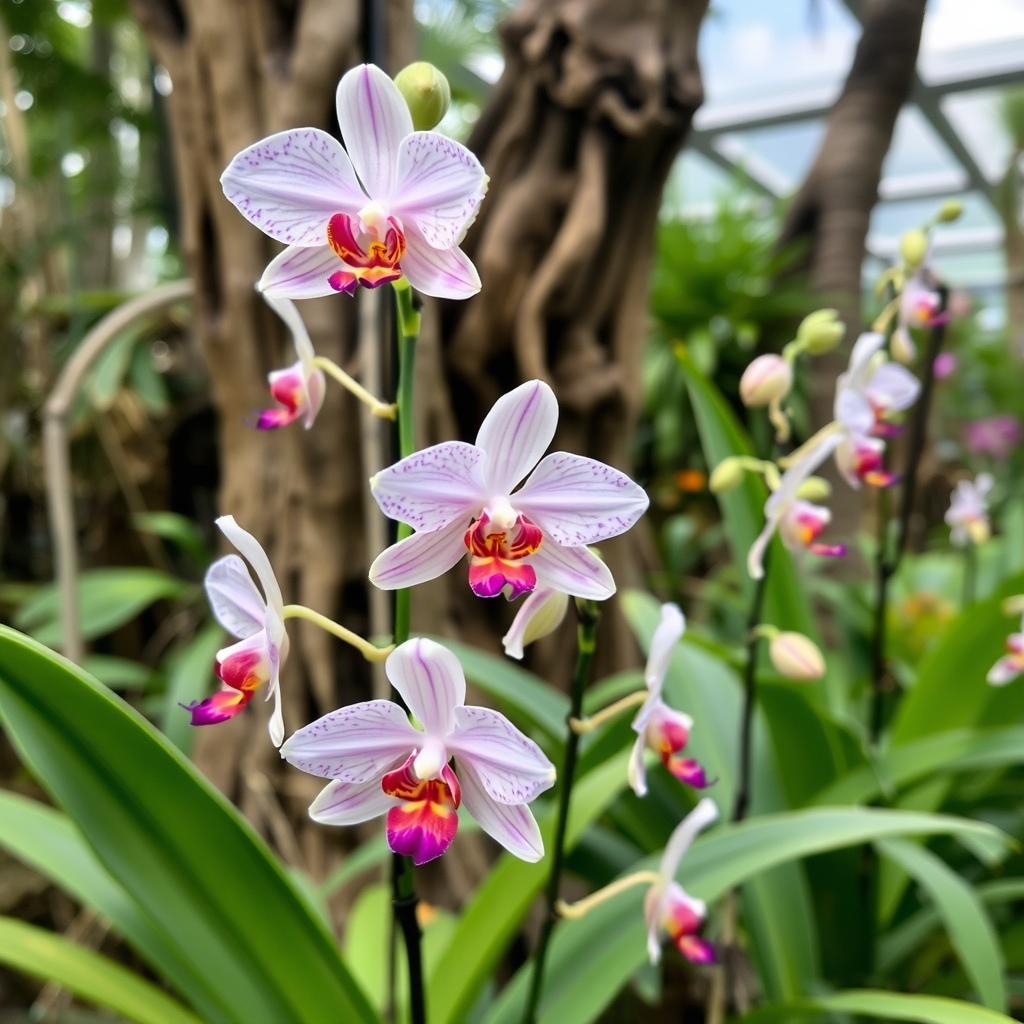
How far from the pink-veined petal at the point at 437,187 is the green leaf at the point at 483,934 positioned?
46cm

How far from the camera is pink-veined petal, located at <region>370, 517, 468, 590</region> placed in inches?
13.4

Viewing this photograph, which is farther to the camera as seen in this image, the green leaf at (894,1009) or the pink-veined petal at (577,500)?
the green leaf at (894,1009)

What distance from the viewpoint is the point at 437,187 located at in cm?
35

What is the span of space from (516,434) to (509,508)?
3 cm

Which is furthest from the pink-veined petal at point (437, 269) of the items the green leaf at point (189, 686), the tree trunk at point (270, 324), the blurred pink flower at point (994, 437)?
the blurred pink flower at point (994, 437)

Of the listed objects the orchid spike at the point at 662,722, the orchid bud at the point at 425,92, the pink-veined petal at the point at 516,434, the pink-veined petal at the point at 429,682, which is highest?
the orchid bud at the point at 425,92

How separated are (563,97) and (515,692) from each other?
745 millimetres

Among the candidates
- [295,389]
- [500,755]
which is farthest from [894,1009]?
[295,389]

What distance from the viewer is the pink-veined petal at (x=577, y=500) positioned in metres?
0.35

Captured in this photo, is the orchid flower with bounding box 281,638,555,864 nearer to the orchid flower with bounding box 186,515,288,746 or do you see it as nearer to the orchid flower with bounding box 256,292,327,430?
the orchid flower with bounding box 186,515,288,746

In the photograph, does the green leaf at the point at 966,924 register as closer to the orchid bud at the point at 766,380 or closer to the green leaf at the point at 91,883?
the orchid bud at the point at 766,380

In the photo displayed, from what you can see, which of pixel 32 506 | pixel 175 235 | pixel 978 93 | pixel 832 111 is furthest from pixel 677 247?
pixel 978 93

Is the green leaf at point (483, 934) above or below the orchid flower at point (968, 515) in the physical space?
below

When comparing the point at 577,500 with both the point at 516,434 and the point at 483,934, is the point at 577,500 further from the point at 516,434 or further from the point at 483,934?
the point at 483,934
